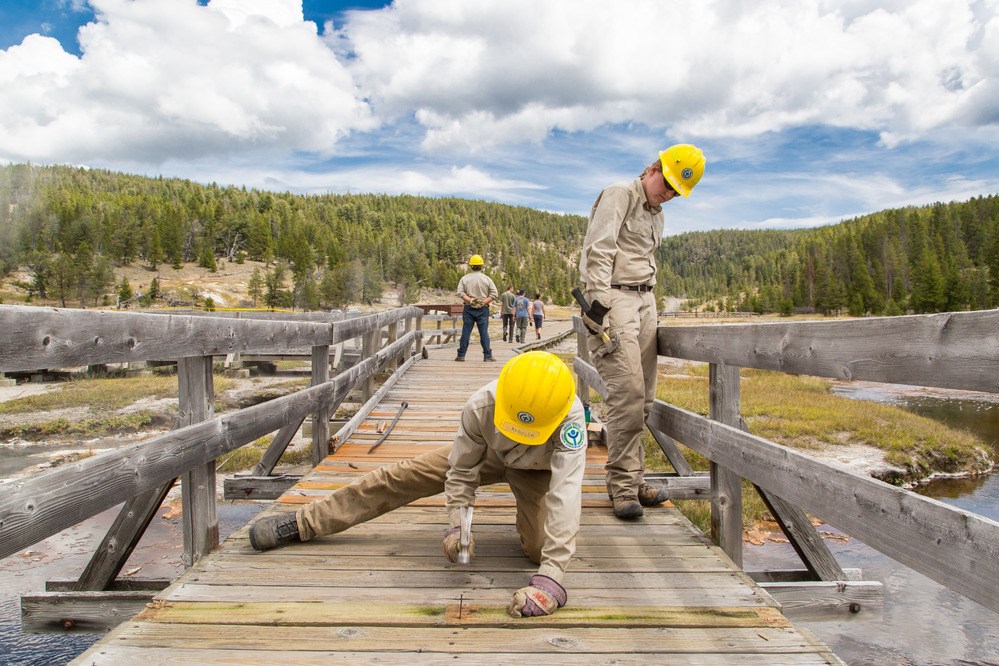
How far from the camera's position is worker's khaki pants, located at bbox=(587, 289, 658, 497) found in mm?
3504

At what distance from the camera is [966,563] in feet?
5.05

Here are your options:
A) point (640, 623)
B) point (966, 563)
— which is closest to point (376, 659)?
point (640, 623)

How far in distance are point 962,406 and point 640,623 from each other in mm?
21352

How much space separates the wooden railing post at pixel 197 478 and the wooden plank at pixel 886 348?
2606 mm

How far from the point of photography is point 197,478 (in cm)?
308

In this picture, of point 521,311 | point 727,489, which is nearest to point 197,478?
point 727,489

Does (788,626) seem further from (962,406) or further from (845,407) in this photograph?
(962,406)

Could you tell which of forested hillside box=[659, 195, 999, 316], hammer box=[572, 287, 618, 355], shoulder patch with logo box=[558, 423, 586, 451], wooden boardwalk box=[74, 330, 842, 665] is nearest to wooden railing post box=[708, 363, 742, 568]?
wooden boardwalk box=[74, 330, 842, 665]

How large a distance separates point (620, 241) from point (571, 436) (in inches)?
59.5

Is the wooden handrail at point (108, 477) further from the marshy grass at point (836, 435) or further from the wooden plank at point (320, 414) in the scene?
the marshy grass at point (836, 435)

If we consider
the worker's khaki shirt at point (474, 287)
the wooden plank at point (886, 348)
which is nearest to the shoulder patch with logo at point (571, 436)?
the wooden plank at point (886, 348)

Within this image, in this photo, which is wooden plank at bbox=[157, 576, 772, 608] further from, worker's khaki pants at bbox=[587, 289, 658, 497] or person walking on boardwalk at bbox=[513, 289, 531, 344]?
person walking on boardwalk at bbox=[513, 289, 531, 344]

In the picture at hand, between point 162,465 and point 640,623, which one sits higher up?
point 162,465

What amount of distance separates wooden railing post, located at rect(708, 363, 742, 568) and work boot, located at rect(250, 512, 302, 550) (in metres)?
2.19
